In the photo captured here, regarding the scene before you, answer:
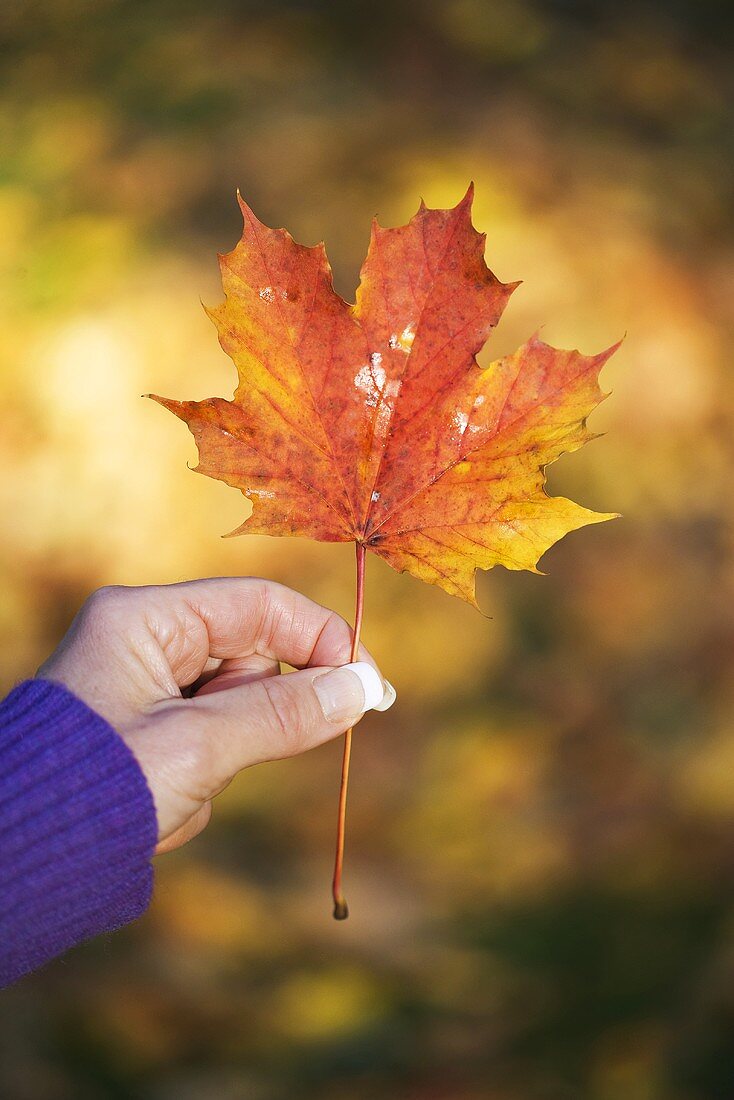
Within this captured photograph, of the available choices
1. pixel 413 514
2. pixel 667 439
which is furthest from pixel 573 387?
pixel 667 439

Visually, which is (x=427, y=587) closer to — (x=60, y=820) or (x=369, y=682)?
(x=369, y=682)

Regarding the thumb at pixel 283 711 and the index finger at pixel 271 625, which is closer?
the thumb at pixel 283 711

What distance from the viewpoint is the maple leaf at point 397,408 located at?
77 cm

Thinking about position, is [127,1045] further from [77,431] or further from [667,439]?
[667,439]

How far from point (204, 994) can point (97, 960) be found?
0.13 metres

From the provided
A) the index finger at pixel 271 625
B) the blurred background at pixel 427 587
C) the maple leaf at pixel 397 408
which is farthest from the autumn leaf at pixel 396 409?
the blurred background at pixel 427 587

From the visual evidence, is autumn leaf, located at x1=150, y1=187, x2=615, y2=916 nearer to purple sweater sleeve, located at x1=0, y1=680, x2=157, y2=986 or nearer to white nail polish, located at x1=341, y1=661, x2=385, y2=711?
white nail polish, located at x1=341, y1=661, x2=385, y2=711

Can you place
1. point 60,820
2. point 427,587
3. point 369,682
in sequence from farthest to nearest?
point 427,587, point 369,682, point 60,820

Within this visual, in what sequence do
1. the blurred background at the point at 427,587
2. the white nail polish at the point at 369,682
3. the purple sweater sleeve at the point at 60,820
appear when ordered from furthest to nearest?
the blurred background at the point at 427,587 < the white nail polish at the point at 369,682 < the purple sweater sleeve at the point at 60,820

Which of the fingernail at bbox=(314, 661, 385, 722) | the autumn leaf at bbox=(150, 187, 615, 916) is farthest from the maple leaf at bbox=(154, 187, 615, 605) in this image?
the fingernail at bbox=(314, 661, 385, 722)

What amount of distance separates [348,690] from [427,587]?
0.29 m

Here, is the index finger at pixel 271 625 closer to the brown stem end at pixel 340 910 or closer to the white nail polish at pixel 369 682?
the white nail polish at pixel 369 682

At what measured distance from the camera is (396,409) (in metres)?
0.80

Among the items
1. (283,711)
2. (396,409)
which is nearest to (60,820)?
(283,711)
